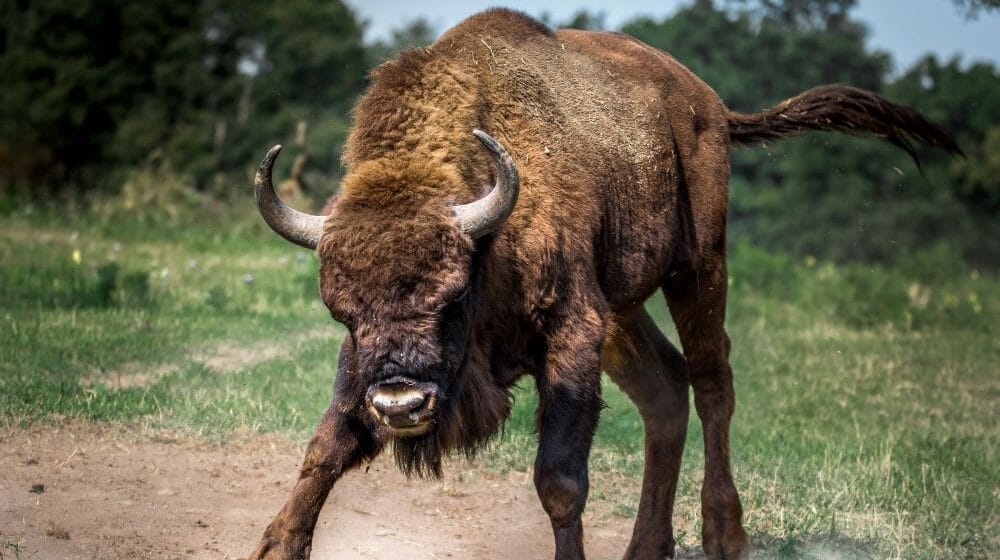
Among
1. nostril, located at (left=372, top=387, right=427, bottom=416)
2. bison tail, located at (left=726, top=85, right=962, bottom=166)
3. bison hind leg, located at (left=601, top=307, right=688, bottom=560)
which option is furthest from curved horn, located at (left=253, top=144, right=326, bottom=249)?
bison tail, located at (left=726, top=85, right=962, bottom=166)

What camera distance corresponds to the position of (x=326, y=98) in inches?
1149

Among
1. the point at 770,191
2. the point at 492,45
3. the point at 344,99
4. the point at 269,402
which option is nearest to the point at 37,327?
the point at 269,402

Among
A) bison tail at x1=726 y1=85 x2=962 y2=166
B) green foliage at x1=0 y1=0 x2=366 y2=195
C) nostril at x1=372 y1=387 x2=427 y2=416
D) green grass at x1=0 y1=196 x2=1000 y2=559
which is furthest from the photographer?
green foliage at x1=0 y1=0 x2=366 y2=195

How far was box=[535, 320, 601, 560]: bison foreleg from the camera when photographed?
473 centimetres

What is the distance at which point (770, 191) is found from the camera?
2962 cm

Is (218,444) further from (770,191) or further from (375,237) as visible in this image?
(770,191)

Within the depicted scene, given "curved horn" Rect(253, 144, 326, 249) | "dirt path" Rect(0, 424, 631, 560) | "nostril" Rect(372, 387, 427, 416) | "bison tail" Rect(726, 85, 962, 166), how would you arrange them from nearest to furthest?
"nostril" Rect(372, 387, 427, 416)
"curved horn" Rect(253, 144, 326, 249)
"dirt path" Rect(0, 424, 631, 560)
"bison tail" Rect(726, 85, 962, 166)

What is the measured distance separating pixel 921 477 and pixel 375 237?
4364 mm

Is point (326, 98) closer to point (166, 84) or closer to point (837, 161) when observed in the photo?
point (166, 84)

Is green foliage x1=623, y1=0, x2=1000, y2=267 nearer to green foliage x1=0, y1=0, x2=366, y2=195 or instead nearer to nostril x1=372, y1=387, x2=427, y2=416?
green foliage x1=0, y1=0, x2=366, y2=195

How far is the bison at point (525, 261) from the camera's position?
430cm

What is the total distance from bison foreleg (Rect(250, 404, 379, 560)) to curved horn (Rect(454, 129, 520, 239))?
0.93 meters

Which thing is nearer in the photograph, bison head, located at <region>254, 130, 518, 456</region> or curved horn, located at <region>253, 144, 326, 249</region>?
bison head, located at <region>254, 130, 518, 456</region>

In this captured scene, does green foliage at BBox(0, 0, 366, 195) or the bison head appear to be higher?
green foliage at BBox(0, 0, 366, 195)
